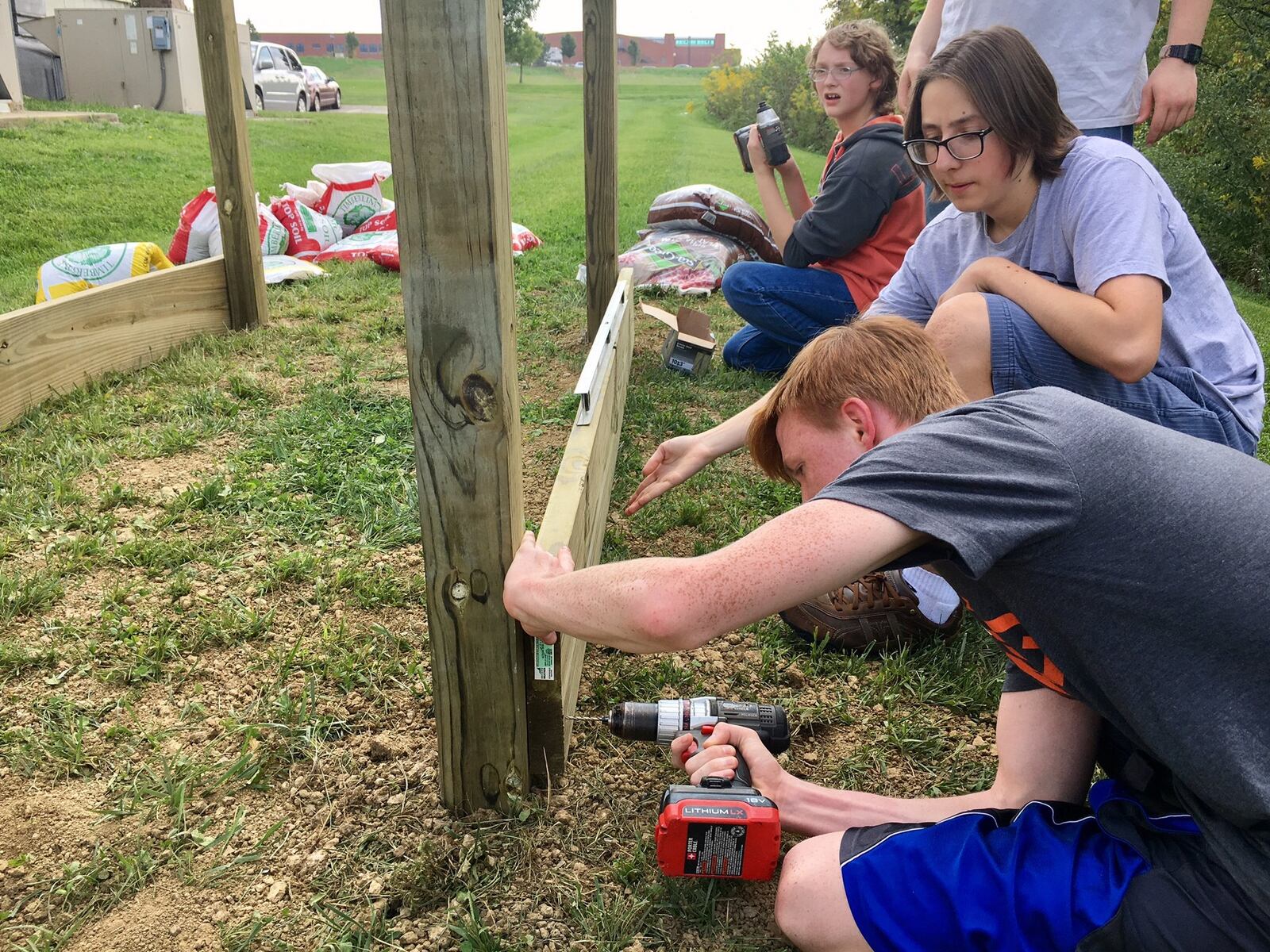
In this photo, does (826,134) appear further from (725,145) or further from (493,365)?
(493,365)

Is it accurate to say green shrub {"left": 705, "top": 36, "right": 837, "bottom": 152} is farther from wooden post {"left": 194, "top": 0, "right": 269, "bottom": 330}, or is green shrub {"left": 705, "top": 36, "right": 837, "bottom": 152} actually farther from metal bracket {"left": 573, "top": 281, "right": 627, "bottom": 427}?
metal bracket {"left": 573, "top": 281, "right": 627, "bottom": 427}

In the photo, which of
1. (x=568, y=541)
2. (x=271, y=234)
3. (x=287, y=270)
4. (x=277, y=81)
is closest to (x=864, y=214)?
(x=568, y=541)

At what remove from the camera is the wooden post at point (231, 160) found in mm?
4422

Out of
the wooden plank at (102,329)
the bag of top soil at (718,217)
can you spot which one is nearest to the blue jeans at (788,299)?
the bag of top soil at (718,217)

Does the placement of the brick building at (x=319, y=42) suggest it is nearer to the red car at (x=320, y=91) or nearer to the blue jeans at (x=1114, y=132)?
the red car at (x=320, y=91)

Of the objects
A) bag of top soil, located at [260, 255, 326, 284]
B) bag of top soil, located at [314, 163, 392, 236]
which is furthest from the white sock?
bag of top soil, located at [314, 163, 392, 236]

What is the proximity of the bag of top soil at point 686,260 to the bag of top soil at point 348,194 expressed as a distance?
2.23 m

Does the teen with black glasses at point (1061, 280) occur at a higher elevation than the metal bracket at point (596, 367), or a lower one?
higher

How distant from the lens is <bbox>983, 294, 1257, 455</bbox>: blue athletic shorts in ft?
7.41

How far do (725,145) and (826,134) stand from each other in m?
2.42

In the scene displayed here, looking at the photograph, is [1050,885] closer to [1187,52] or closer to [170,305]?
[1187,52]

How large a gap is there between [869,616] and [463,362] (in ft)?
4.61

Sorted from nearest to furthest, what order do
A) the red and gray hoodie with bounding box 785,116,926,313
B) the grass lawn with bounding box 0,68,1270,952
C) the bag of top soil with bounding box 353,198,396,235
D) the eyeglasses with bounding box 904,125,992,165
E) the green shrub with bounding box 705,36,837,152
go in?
the grass lawn with bounding box 0,68,1270,952, the eyeglasses with bounding box 904,125,992,165, the red and gray hoodie with bounding box 785,116,926,313, the bag of top soil with bounding box 353,198,396,235, the green shrub with bounding box 705,36,837,152

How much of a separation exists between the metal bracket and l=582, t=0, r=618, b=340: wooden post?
1.08m
